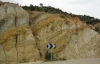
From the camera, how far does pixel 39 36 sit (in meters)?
34.9

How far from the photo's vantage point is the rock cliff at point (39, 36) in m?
31.7

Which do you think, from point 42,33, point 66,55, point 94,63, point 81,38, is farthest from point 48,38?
point 94,63

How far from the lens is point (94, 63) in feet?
93.3

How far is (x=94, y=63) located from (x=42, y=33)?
356 inches

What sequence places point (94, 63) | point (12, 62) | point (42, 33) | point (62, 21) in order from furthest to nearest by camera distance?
point (62, 21), point (42, 33), point (12, 62), point (94, 63)

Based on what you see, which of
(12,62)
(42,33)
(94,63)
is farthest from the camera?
(42,33)

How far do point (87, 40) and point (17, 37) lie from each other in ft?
36.1

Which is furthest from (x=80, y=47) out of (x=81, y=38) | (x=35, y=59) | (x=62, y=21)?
(x=35, y=59)

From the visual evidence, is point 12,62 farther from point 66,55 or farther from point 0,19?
point 66,55

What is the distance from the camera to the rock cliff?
31.7 m

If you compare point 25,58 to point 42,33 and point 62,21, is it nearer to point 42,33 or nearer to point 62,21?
point 42,33

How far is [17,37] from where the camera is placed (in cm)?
3231

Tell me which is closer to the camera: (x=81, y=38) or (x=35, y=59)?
(x=35, y=59)

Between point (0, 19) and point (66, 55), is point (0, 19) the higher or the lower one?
the higher one
